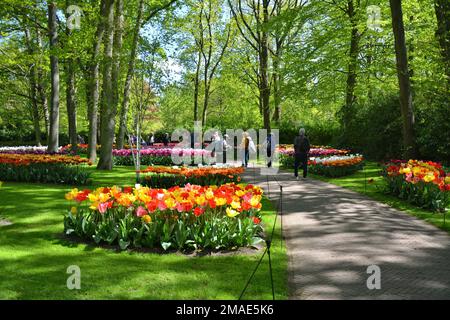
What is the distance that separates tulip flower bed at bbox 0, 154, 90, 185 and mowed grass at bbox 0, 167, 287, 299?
5678mm

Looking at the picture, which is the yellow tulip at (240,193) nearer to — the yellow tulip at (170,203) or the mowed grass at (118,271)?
the mowed grass at (118,271)

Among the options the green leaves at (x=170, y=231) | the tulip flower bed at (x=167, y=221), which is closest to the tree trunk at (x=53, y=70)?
the tulip flower bed at (x=167, y=221)

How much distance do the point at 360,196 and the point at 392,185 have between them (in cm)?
87

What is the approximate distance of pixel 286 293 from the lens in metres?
4.83

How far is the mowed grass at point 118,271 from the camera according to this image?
469cm

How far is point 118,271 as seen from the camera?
211 inches

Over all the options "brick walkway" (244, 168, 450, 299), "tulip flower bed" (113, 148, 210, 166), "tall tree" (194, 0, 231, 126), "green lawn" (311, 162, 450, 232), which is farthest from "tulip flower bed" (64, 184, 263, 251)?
"tall tree" (194, 0, 231, 126)

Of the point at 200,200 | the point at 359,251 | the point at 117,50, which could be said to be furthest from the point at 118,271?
the point at 117,50

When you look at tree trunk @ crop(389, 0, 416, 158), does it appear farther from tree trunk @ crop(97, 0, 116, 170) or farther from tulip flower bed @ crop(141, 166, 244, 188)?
tree trunk @ crop(97, 0, 116, 170)

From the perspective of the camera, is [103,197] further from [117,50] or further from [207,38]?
[207,38]

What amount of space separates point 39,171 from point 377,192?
991cm

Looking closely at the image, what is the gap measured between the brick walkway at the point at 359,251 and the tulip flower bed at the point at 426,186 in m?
0.80

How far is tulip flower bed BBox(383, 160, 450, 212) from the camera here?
375 inches

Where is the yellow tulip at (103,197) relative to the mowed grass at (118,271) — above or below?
above
